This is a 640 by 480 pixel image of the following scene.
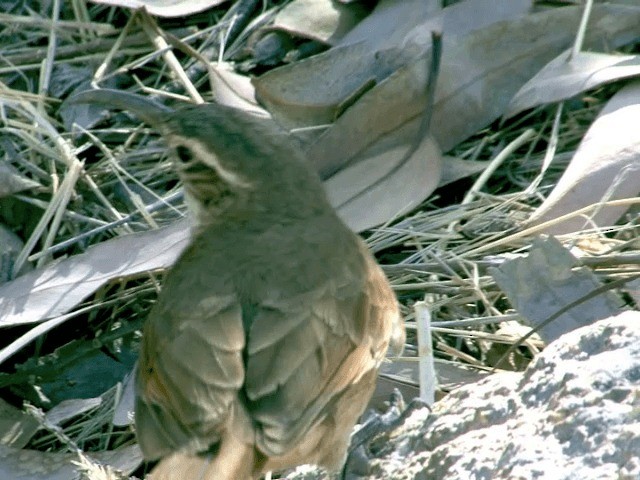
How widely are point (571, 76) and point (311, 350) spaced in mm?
2053

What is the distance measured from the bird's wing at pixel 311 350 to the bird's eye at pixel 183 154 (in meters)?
0.66

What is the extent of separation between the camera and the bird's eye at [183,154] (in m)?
4.48

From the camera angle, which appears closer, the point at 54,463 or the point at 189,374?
the point at 189,374

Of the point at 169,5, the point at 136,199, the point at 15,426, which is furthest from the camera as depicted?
the point at 169,5

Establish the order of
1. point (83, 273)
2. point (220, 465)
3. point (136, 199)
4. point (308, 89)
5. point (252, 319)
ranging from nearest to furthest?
1. point (220, 465)
2. point (252, 319)
3. point (83, 273)
4. point (136, 199)
5. point (308, 89)

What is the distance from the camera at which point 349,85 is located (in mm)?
5574

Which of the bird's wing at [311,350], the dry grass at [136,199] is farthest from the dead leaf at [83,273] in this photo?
the bird's wing at [311,350]

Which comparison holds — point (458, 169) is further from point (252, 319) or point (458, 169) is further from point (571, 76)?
point (252, 319)

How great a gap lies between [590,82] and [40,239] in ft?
6.90

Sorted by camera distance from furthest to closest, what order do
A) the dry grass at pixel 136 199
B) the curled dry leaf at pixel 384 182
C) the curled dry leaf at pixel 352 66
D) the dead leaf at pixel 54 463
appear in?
1. the curled dry leaf at pixel 352 66
2. the curled dry leaf at pixel 384 182
3. the dry grass at pixel 136 199
4. the dead leaf at pixel 54 463

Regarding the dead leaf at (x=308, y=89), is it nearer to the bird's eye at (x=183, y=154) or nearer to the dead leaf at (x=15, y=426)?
the bird's eye at (x=183, y=154)

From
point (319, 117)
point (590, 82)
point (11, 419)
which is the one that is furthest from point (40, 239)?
point (590, 82)

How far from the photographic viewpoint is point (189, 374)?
3.73 meters

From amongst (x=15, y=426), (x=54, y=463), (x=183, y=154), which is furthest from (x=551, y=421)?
(x=15, y=426)
